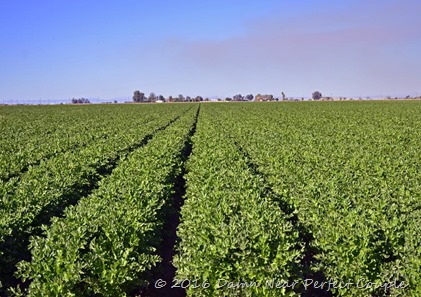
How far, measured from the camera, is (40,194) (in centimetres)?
866

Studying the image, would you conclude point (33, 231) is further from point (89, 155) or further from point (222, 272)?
point (89, 155)

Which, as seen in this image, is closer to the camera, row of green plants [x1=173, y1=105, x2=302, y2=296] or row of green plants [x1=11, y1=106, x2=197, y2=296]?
row of green plants [x1=11, y1=106, x2=197, y2=296]

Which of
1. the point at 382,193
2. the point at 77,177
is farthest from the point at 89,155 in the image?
the point at 382,193

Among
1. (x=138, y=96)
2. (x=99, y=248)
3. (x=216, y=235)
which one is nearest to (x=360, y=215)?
(x=216, y=235)

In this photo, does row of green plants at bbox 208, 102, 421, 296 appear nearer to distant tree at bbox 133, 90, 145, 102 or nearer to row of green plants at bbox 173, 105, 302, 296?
row of green plants at bbox 173, 105, 302, 296

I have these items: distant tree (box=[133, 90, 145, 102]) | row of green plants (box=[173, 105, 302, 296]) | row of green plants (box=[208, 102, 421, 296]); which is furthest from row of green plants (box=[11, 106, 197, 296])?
distant tree (box=[133, 90, 145, 102])

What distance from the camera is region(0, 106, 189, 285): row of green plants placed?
6852 mm

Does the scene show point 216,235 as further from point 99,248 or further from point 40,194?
point 40,194

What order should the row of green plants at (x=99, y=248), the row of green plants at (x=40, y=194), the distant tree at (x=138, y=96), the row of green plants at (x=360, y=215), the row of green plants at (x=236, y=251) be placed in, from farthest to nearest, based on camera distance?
1. the distant tree at (x=138, y=96)
2. the row of green plants at (x=40, y=194)
3. the row of green plants at (x=360, y=215)
4. the row of green plants at (x=236, y=251)
5. the row of green plants at (x=99, y=248)

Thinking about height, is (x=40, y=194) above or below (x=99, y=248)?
above

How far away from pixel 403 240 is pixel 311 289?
163 cm

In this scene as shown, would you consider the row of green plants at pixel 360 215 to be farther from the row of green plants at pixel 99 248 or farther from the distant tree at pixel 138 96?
the distant tree at pixel 138 96

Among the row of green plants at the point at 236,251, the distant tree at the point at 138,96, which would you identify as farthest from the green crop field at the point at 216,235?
the distant tree at the point at 138,96

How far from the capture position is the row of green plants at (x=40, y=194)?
6.85 metres
